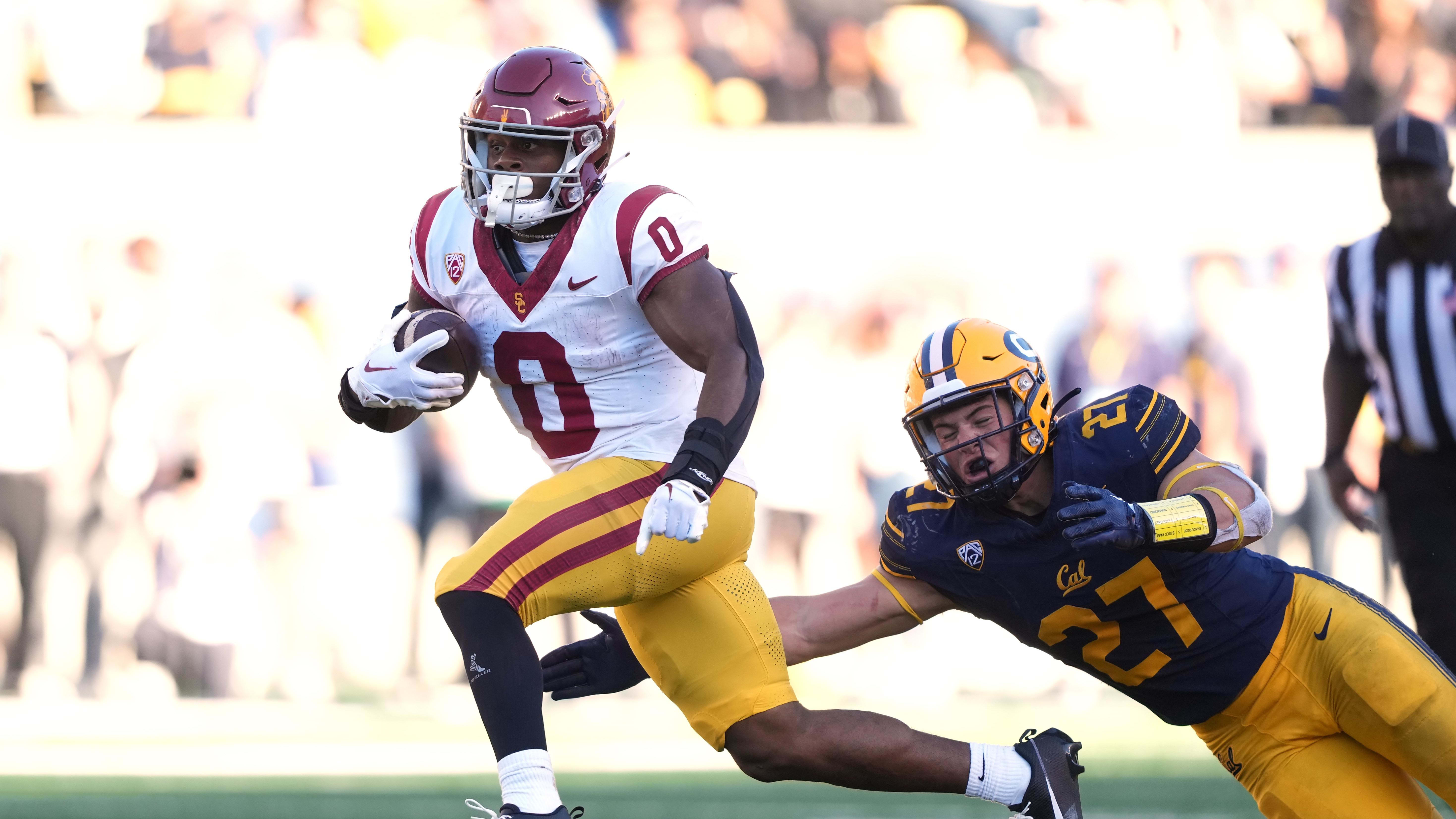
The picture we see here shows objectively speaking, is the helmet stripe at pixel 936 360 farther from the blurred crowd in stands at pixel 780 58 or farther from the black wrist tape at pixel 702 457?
the blurred crowd in stands at pixel 780 58

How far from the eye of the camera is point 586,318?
9.57 feet

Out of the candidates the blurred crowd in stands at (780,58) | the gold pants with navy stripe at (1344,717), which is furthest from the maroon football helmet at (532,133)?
the blurred crowd in stands at (780,58)

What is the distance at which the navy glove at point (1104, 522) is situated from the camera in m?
2.50

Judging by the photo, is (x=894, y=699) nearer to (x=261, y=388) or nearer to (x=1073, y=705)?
(x=1073, y=705)

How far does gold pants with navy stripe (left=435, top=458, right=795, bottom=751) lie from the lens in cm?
275

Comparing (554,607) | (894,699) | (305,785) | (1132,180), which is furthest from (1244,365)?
(554,607)

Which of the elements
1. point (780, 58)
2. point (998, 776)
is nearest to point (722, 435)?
point (998, 776)

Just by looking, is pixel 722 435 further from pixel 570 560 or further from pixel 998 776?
pixel 998 776

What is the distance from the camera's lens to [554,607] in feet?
9.07

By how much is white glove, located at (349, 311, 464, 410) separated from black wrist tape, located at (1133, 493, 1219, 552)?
123cm

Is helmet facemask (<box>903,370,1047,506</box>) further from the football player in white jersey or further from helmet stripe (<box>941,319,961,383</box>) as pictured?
the football player in white jersey

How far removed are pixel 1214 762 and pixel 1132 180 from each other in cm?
280

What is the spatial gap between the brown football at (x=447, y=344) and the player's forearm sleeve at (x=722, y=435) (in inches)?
16.8

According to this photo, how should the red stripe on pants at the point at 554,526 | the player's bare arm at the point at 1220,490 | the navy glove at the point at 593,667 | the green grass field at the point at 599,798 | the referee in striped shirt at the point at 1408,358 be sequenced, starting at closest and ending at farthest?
the player's bare arm at the point at 1220,490
the red stripe on pants at the point at 554,526
the navy glove at the point at 593,667
the referee in striped shirt at the point at 1408,358
the green grass field at the point at 599,798
